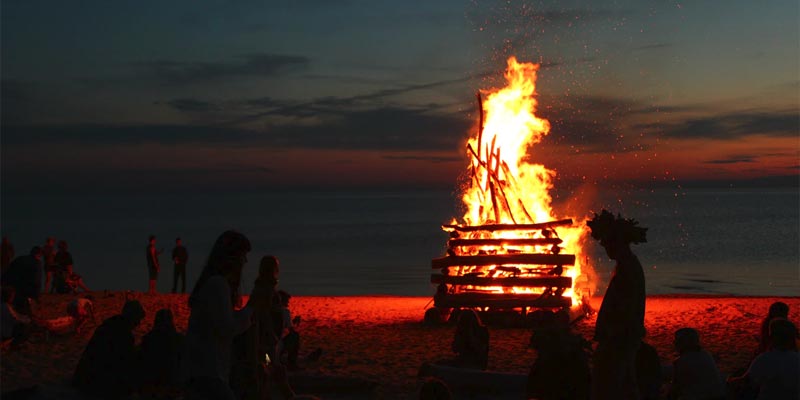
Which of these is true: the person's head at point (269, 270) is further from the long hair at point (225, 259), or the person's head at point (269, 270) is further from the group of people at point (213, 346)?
the long hair at point (225, 259)

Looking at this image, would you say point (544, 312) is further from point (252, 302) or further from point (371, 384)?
point (252, 302)

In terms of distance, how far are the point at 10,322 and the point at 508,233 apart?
33.3 ft

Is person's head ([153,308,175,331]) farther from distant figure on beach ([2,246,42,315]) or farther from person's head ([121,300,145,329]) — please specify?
distant figure on beach ([2,246,42,315])

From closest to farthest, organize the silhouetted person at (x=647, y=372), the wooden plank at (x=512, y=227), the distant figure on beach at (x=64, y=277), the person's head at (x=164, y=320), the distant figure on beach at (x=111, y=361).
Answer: the silhouetted person at (x=647, y=372) < the distant figure on beach at (x=111, y=361) < the person's head at (x=164, y=320) < the wooden plank at (x=512, y=227) < the distant figure on beach at (x=64, y=277)

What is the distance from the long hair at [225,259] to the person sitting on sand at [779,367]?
13.8ft

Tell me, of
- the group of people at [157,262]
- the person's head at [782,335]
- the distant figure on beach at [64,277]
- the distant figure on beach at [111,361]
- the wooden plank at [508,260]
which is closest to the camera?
the person's head at [782,335]

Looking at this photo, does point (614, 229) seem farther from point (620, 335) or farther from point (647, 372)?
point (647, 372)

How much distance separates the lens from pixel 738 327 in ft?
56.9

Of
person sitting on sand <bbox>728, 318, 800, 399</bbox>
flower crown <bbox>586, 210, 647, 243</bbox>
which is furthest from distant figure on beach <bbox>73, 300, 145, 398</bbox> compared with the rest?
person sitting on sand <bbox>728, 318, 800, 399</bbox>

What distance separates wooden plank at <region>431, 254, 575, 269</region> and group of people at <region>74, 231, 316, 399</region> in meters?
7.04

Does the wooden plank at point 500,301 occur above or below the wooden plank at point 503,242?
below

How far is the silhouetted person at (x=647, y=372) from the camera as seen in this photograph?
866 centimetres

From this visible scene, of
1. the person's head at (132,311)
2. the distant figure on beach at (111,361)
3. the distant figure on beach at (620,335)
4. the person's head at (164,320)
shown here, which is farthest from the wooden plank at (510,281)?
the distant figure on beach at (620,335)

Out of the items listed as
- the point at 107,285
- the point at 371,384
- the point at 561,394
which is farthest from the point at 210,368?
the point at 107,285
